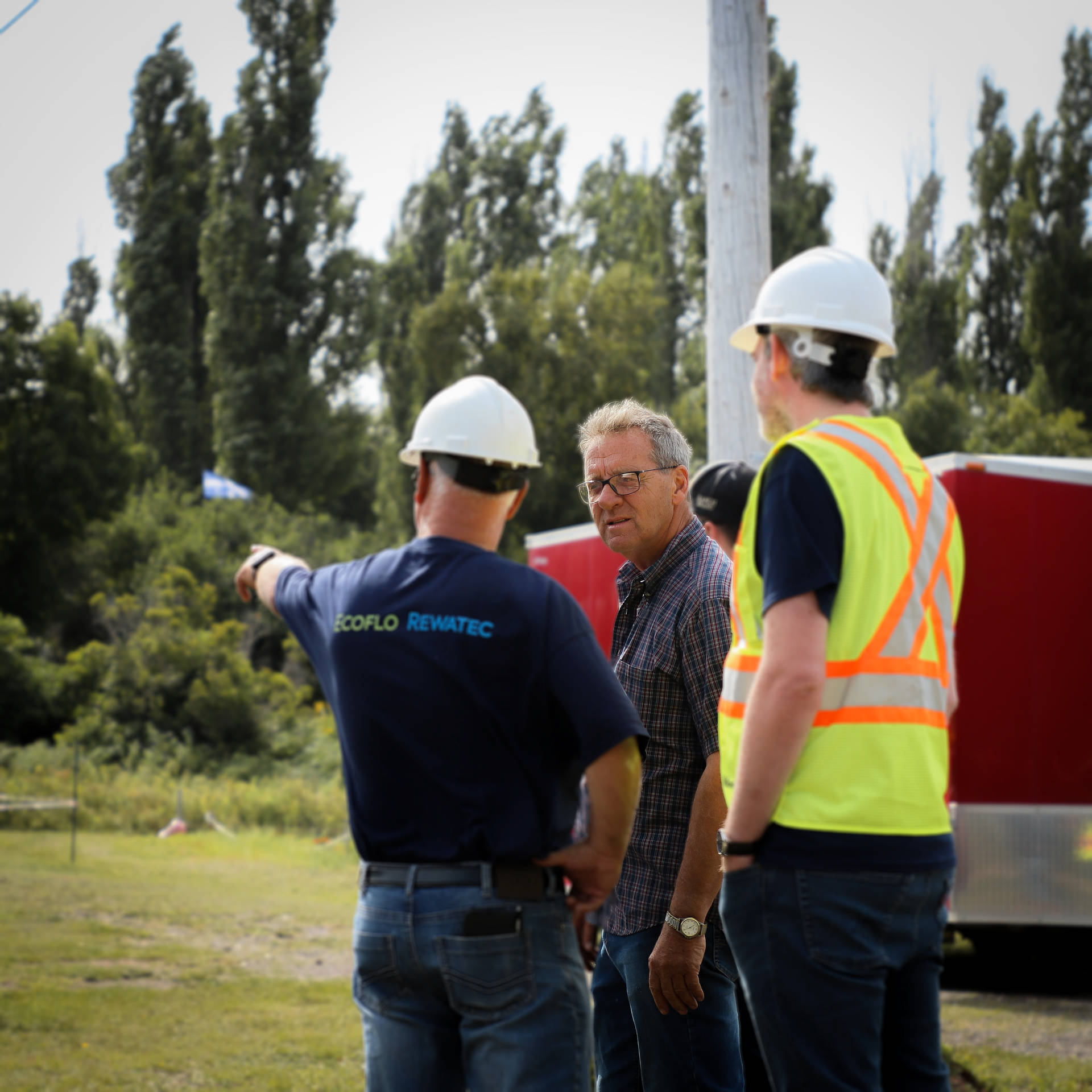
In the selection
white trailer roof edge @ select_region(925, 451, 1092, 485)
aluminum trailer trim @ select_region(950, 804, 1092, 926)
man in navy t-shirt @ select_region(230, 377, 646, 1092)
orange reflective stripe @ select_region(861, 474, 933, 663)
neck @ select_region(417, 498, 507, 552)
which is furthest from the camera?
white trailer roof edge @ select_region(925, 451, 1092, 485)

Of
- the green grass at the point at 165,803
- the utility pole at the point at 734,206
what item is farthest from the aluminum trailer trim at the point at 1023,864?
the green grass at the point at 165,803

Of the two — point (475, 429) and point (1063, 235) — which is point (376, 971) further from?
point (1063, 235)

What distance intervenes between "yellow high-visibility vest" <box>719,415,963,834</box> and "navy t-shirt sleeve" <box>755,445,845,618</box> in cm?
2

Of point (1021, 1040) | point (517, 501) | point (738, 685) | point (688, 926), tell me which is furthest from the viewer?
point (1021, 1040)

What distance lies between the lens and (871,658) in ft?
6.75

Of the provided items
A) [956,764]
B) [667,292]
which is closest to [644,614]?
[956,764]

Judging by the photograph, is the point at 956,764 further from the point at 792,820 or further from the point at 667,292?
the point at 667,292

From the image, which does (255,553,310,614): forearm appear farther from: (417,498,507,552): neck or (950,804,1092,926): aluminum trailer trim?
(950,804,1092,926): aluminum trailer trim

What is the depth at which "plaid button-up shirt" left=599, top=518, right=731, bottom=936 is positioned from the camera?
9.69ft

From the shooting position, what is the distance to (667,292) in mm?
35750

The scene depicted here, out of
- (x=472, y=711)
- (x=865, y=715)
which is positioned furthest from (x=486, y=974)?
(x=865, y=715)

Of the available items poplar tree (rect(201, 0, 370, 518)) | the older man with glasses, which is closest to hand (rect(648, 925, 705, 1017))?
the older man with glasses

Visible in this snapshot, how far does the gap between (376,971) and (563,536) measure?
8.61 m

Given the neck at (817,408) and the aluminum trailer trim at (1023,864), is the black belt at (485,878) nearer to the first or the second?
the neck at (817,408)
